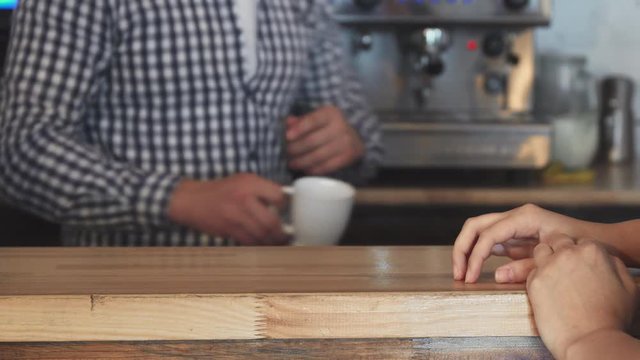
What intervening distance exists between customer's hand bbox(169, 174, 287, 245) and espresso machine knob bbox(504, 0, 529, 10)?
4.06 ft

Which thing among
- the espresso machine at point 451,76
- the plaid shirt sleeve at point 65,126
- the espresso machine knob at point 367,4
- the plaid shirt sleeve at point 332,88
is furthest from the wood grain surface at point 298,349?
the espresso machine knob at point 367,4

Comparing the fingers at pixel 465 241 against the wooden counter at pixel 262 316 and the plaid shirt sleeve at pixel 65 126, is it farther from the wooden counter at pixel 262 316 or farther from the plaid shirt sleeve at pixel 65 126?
the plaid shirt sleeve at pixel 65 126

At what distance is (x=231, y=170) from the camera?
1633 millimetres

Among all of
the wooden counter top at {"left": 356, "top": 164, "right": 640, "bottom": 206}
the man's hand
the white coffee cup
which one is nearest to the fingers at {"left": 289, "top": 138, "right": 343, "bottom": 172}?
the man's hand

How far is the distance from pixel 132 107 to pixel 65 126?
4.6 inches

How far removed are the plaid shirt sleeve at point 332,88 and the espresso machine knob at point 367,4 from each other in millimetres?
555

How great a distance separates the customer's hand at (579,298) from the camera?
78cm

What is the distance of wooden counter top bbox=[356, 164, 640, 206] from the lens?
2154 mm

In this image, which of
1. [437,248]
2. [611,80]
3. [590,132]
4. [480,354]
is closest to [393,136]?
[590,132]

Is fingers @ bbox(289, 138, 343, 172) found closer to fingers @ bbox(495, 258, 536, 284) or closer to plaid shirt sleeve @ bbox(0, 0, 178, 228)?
plaid shirt sleeve @ bbox(0, 0, 178, 228)

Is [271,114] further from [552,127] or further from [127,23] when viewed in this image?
[552,127]

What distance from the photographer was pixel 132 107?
1.59 m

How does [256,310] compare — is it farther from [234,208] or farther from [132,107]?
[132,107]

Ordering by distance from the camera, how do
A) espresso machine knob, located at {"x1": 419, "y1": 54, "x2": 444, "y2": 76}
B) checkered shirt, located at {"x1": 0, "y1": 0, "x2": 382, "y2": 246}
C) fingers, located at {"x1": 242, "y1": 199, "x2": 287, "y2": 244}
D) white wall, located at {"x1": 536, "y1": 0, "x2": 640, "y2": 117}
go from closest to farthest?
fingers, located at {"x1": 242, "y1": 199, "x2": 287, "y2": 244} < checkered shirt, located at {"x1": 0, "y1": 0, "x2": 382, "y2": 246} < espresso machine knob, located at {"x1": 419, "y1": 54, "x2": 444, "y2": 76} < white wall, located at {"x1": 536, "y1": 0, "x2": 640, "y2": 117}
